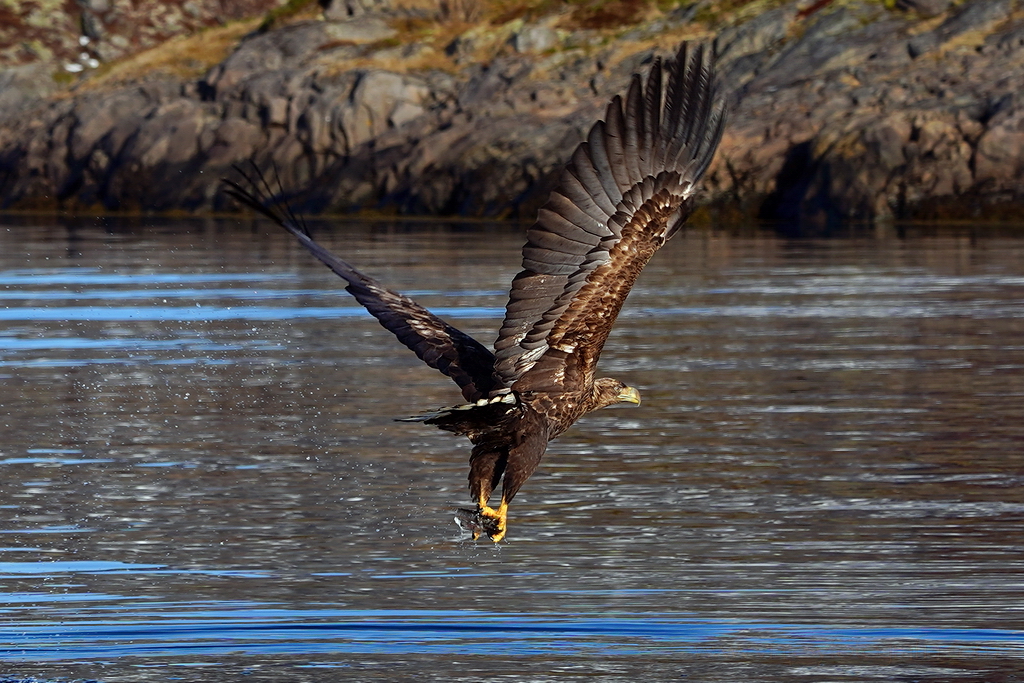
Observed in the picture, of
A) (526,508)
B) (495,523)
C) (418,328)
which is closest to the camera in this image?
(495,523)

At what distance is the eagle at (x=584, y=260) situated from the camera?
6.59 metres

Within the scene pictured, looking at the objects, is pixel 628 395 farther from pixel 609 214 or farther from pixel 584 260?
pixel 609 214

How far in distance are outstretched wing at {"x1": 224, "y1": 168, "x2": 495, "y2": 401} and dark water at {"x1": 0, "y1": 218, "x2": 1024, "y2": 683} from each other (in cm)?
88

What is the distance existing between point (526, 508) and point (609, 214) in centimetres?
273

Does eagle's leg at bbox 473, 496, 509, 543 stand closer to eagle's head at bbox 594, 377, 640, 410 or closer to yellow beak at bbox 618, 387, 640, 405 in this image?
eagle's head at bbox 594, 377, 640, 410

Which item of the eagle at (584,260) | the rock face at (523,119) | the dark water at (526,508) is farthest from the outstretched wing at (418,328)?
the rock face at (523,119)

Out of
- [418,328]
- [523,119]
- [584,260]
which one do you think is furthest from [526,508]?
[523,119]

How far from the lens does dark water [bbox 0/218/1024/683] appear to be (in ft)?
21.9

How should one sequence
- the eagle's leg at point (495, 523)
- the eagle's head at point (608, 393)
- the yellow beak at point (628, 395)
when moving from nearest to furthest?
1. the eagle's leg at point (495, 523)
2. the eagle's head at point (608, 393)
3. the yellow beak at point (628, 395)

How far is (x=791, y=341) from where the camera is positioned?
52.8ft

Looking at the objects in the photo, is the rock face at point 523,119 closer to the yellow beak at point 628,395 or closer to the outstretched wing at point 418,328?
the outstretched wing at point 418,328

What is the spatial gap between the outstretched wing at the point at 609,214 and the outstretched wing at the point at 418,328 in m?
0.49

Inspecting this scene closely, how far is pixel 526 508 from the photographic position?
9164 millimetres

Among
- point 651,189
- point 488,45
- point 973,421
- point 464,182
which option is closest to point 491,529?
point 651,189
